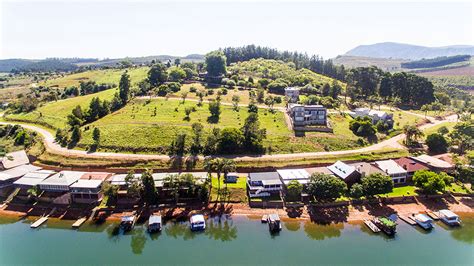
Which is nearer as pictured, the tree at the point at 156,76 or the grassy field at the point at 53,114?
the grassy field at the point at 53,114

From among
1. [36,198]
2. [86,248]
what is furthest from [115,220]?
[36,198]

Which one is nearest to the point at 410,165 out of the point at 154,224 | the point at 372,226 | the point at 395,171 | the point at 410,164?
the point at 410,164

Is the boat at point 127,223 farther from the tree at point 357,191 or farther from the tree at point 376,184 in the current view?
the tree at point 376,184

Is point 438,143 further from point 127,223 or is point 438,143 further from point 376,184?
point 127,223

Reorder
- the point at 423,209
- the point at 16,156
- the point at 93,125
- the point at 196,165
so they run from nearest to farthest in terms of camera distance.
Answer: the point at 423,209 → the point at 196,165 → the point at 16,156 → the point at 93,125

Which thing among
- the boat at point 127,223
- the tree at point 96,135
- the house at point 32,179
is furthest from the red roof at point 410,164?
the house at point 32,179

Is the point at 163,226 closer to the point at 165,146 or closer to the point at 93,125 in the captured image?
the point at 165,146

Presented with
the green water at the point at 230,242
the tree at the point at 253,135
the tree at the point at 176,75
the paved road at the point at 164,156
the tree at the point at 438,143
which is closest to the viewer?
the green water at the point at 230,242
